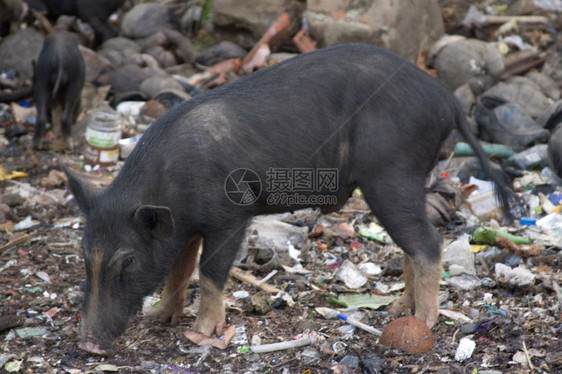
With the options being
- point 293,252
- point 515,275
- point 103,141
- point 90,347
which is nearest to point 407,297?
point 515,275

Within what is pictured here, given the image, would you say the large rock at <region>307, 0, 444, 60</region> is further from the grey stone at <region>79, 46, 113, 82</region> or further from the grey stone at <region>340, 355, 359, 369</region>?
the grey stone at <region>340, 355, 359, 369</region>

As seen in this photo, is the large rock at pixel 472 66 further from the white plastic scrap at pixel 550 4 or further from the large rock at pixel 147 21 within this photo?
the large rock at pixel 147 21

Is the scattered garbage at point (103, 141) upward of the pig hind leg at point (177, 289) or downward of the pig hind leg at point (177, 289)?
downward

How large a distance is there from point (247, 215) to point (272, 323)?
0.83 meters

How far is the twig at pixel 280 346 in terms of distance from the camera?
445cm

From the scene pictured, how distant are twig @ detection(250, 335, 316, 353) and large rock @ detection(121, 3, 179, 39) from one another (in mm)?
8539

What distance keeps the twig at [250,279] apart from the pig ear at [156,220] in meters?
1.41

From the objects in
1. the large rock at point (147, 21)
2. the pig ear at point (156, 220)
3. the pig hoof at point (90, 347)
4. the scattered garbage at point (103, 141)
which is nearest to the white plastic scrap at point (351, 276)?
the pig ear at point (156, 220)

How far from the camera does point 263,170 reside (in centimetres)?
440

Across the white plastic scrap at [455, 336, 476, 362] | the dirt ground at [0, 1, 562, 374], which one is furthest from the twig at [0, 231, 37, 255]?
the white plastic scrap at [455, 336, 476, 362]

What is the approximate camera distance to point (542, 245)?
5789mm

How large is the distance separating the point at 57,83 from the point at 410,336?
5.64 m

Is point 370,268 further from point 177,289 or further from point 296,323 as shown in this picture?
point 177,289

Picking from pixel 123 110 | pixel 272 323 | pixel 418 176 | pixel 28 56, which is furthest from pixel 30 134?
pixel 418 176
